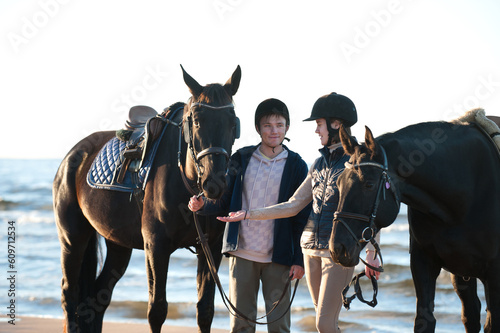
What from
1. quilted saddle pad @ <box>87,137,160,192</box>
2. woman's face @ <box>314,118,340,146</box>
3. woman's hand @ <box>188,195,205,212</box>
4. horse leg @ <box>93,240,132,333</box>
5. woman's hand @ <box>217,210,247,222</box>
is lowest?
horse leg @ <box>93,240,132,333</box>

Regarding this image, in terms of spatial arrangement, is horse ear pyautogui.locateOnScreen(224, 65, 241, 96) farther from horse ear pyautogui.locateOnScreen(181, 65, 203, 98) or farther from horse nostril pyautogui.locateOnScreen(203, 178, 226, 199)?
horse nostril pyautogui.locateOnScreen(203, 178, 226, 199)

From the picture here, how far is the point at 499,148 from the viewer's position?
11.8ft

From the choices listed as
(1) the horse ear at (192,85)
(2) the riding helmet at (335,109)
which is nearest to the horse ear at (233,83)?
(1) the horse ear at (192,85)

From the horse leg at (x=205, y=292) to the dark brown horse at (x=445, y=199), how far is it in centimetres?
135

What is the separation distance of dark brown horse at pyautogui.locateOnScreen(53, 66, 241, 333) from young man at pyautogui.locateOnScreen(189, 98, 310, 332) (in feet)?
0.84

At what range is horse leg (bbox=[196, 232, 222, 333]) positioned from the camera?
408 centimetres

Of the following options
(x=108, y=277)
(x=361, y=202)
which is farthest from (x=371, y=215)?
(x=108, y=277)

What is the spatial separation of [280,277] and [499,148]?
5.07 feet

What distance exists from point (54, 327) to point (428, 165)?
4673mm

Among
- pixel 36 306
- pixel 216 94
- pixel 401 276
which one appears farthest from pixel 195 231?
pixel 401 276

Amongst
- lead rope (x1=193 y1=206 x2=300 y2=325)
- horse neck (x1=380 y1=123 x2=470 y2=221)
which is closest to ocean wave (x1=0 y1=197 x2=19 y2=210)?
lead rope (x1=193 y1=206 x2=300 y2=325)

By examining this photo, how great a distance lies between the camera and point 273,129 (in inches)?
147

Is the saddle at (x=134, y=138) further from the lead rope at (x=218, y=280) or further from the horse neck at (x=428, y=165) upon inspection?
the horse neck at (x=428, y=165)

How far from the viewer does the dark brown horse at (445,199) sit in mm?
3270
